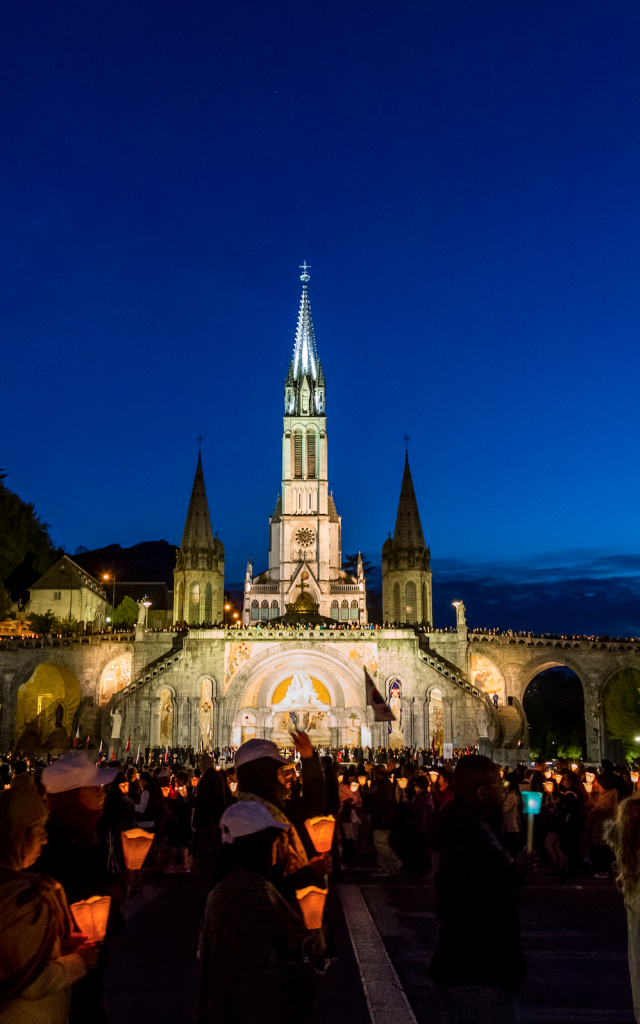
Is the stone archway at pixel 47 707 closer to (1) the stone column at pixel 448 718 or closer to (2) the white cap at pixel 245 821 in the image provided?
(1) the stone column at pixel 448 718

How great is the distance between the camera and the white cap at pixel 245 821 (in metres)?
3.78

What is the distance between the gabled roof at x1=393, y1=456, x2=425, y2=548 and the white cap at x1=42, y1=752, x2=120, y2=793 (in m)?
70.4

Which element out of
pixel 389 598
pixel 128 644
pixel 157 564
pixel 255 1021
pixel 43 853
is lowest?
→ pixel 255 1021

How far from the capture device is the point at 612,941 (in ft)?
31.0

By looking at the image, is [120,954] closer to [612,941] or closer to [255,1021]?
[612,941]

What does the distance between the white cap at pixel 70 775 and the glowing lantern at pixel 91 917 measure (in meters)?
1.36

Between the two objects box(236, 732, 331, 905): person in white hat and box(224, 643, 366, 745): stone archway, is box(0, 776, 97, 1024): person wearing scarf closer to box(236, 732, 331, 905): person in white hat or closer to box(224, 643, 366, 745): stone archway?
box(236, 732, 331, 905): person in white hat

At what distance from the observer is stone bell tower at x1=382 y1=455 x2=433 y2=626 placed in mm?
74938

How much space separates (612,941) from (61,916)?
791cm

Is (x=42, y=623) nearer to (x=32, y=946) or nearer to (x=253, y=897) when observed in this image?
(x=32, y=946)

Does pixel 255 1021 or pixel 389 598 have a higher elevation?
pixel 389 598

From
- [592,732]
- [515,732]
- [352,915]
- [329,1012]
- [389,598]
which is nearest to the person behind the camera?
[329,1012]

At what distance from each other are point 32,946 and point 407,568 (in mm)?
71937

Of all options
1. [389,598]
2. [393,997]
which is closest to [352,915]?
[393,997]
